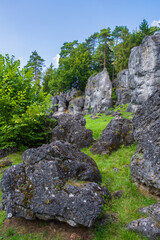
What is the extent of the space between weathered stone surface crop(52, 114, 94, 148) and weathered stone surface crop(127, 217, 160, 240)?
27.8 feet

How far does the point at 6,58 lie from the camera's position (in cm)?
1438

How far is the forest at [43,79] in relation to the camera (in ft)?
39.5

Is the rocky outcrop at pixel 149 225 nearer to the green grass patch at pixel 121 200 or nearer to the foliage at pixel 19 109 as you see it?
the green grass patch at pixel 121 200

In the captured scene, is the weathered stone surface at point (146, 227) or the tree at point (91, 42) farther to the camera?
the tree at point (91, 42)

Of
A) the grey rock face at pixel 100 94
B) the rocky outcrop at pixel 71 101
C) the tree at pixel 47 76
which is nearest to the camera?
the grey rock face at pixel 100 94

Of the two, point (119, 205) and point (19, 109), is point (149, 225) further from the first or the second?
point (19, 109)

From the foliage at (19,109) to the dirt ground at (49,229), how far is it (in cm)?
673

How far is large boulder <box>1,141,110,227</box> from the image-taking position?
14.8ft

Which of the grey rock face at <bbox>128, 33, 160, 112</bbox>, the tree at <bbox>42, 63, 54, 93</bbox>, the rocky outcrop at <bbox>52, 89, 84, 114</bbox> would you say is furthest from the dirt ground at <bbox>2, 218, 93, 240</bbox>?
the tree at <bbox>42, 63, 54, 93</bbox>

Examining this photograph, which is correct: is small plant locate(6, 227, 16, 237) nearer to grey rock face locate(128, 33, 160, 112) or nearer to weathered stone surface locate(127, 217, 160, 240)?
weathered stone surface locate(127, 217, 160, 240)

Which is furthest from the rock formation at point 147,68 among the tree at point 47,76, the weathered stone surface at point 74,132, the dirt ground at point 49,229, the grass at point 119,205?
the tree at point 47,76

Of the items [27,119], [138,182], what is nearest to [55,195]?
[138,182]

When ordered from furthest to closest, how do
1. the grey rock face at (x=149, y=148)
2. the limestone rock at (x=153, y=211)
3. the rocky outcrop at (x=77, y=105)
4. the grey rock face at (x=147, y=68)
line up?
the rocky outcrop at (x=77, y=105)
the grey rock face at (x=147, y=68)
the grey rock face at (x=149, y=148)
the limestone rock at (x=153, y=211)

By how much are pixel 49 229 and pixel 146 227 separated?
2.92 m
